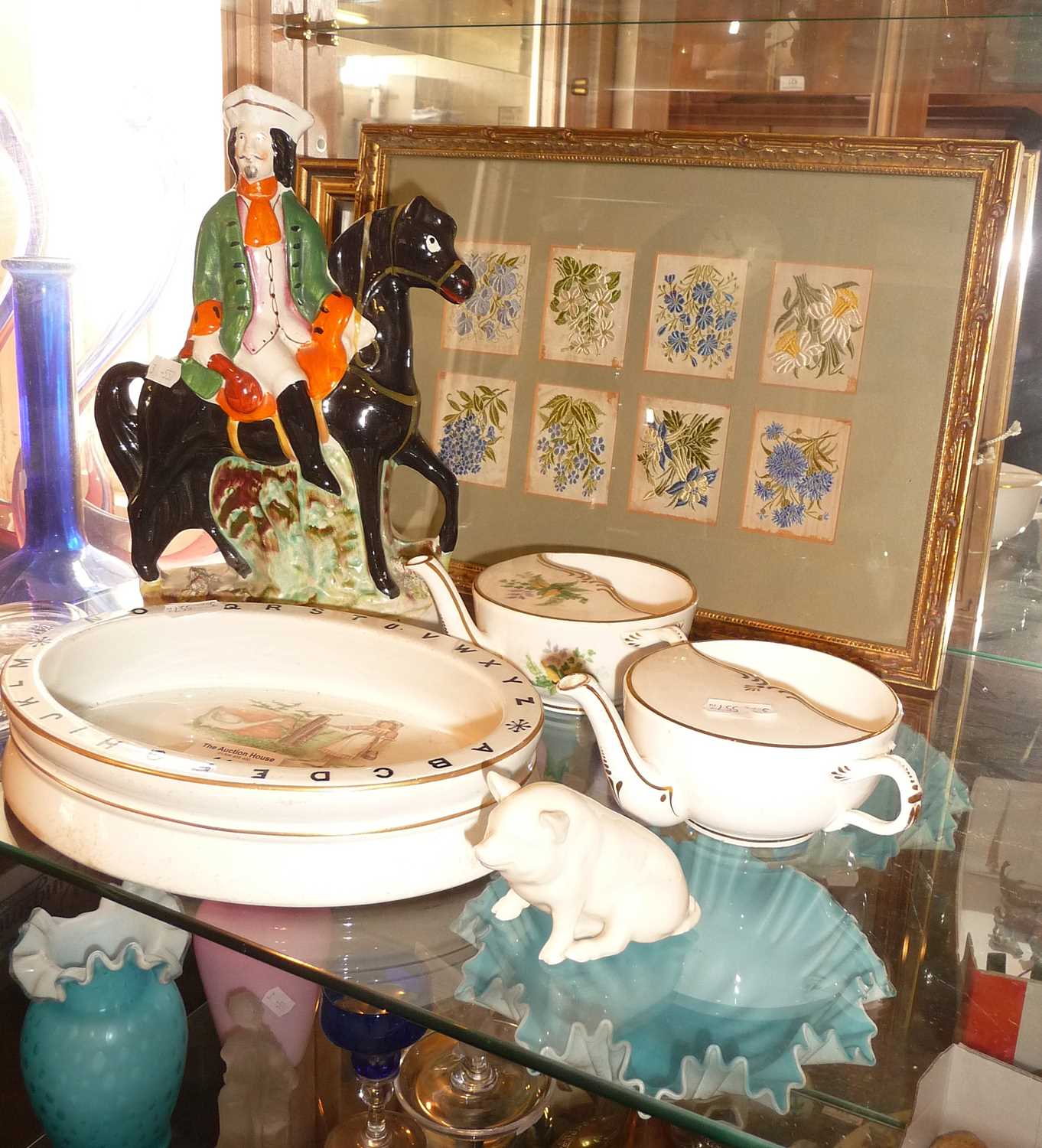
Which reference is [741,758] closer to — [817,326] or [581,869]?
[581,869]

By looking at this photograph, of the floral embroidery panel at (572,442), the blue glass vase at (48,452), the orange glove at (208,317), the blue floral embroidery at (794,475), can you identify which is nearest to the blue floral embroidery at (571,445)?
the floral embroidery panel at (572,442)

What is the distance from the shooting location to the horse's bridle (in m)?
0.62

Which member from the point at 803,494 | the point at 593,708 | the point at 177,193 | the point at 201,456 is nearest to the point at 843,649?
the point at 803,494

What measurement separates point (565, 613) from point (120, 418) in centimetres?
28

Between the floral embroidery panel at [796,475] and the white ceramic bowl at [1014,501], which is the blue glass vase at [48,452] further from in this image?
the white ceramic bowl at [1014,501]

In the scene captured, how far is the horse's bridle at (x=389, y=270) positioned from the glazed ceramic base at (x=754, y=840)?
0.99 ft

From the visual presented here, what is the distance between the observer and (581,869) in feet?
1.44

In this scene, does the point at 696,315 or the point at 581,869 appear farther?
the point at 696,315

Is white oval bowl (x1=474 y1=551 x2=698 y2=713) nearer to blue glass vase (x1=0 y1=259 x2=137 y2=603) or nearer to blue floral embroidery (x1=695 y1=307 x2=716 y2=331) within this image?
blue floral embroidery (x1=695 y1=307 x2=716 y2=331)

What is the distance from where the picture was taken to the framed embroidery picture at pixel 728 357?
638mm

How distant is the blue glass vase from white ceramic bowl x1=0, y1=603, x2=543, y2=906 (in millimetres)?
244

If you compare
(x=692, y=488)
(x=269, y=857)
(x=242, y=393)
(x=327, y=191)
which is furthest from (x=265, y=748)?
(x=327, y=191)

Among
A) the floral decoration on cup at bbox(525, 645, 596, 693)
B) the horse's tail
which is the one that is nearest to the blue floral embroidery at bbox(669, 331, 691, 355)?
the floral decoration on cup at bbox(525, 645, 596, 693)

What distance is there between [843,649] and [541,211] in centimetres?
32
